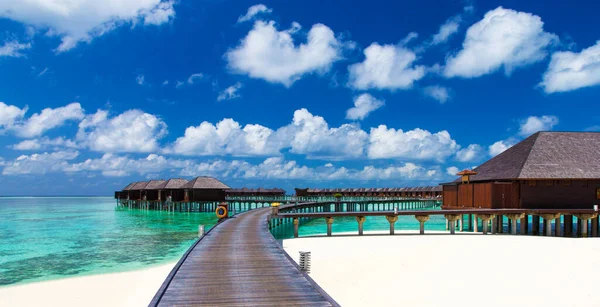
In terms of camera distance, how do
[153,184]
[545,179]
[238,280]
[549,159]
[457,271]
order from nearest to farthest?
1. [238,280]
2. [457,271]
3. [545,179]
4. [549,159]
5. [153,184]

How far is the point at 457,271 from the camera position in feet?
50.0

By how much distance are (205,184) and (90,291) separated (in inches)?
1696

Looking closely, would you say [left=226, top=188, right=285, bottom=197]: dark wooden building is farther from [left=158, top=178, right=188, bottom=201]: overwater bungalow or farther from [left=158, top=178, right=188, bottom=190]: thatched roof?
[left=158, top=178, right=188, bottom=201]: overwater bungalow

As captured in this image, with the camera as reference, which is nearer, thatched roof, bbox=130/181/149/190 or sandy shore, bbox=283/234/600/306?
sandy shore, bbox=283/234/600/306

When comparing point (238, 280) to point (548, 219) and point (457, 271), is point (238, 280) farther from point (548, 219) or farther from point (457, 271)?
point (548, 219)

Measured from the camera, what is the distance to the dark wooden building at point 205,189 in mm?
57000

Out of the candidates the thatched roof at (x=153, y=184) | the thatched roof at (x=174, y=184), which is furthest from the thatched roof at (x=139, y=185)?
the thatched roof at (x=174, y=184)

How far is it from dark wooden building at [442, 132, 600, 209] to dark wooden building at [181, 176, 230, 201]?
119ft

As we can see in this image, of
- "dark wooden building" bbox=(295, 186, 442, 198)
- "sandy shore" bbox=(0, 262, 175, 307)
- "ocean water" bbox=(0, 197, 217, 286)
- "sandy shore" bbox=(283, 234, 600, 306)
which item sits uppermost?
"sandy shore" bbox=(283, 234, 600, 306)

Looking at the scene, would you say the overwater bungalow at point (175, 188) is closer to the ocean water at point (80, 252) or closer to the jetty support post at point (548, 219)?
the ocean water at point (80, 252)

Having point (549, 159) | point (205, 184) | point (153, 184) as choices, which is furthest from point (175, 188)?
point (549, 159)

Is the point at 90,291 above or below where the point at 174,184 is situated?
below

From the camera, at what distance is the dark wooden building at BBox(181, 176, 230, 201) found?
57.0m

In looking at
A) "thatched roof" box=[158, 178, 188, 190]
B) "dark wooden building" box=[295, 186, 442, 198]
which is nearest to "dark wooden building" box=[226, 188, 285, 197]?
"dark wooden building" box=[295, 186, 442, 198]
